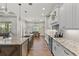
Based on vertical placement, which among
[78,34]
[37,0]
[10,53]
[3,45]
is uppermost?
[37,0]

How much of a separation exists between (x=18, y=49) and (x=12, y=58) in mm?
2254

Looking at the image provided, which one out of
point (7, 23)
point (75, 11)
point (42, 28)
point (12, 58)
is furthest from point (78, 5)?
point (42, 28)

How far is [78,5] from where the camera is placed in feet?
10.1

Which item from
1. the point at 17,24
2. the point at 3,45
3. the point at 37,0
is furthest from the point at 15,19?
the point at 37,0

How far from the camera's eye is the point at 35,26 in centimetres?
2270

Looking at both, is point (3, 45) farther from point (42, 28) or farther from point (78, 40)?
point (42, 28)

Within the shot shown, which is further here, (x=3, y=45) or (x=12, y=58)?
(x=3, y=45)

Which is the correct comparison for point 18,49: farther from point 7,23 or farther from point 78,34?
point 7,23

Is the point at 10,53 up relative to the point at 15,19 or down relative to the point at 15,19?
down

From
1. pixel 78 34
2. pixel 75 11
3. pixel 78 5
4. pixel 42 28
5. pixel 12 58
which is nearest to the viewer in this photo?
pixel 12 58

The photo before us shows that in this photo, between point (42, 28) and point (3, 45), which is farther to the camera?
point (42, 28)

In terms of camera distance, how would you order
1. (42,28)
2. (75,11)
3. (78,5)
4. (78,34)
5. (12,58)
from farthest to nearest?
(42,28) → (78,34) → (75,11) → (78,5) → (12,58)

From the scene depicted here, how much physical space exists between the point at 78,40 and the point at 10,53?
1.95m

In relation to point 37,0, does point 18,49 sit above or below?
below
